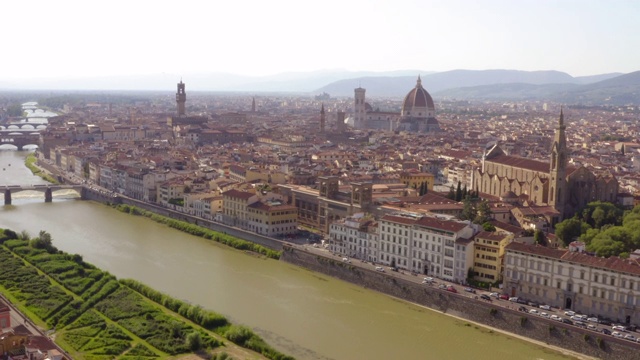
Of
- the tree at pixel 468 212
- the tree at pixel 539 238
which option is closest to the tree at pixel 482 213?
the tree at pixel 468 212

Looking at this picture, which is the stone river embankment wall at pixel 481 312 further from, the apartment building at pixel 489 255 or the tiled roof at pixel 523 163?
the tiled roof at pixel 523 163

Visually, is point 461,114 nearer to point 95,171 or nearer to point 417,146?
point 417,146

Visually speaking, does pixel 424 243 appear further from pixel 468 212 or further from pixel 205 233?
pixel 205 233

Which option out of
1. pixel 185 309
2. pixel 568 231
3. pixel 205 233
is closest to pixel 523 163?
pixel 568 231

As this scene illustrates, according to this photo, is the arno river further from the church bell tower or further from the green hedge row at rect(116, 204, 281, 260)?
the church bell tower

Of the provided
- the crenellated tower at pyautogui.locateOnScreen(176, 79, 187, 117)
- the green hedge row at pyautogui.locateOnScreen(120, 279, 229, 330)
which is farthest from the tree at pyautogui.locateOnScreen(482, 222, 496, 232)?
the crenellated tower at pyautogui.locateOnScreen(176, 79, 187, 117)
